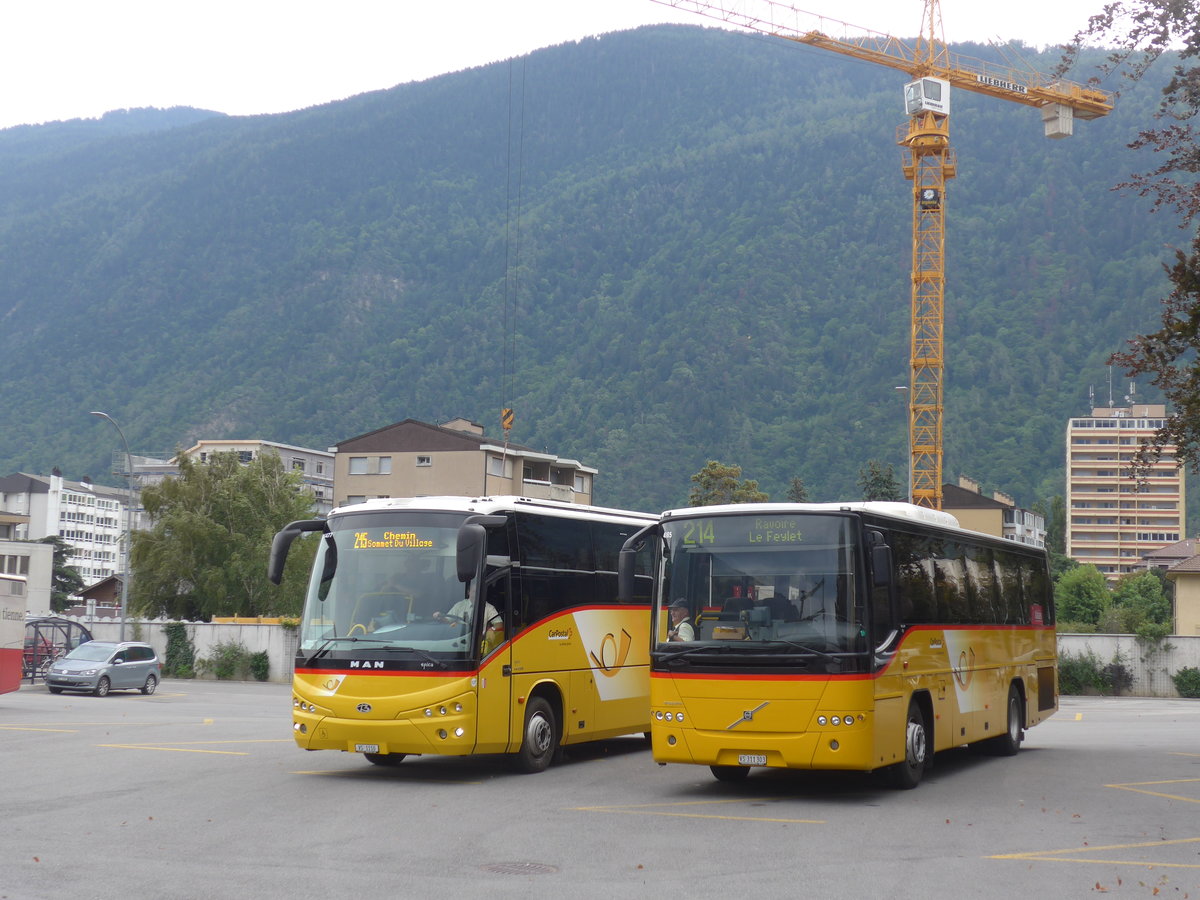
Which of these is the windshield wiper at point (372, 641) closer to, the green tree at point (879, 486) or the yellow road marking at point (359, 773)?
the yellow road marking at point (359, 773)

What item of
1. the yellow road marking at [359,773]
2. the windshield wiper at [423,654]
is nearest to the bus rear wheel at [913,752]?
the yellow road marking at [359,773]

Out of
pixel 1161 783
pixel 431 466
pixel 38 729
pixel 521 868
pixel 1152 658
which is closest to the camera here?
pixel 521 868

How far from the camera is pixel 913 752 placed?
1476 cm

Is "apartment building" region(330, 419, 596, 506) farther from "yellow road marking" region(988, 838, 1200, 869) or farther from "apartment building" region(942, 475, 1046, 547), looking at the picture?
"yellow road marking" region(988, 838, 1200, 869)

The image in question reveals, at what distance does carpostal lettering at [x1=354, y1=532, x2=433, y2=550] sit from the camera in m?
15.7

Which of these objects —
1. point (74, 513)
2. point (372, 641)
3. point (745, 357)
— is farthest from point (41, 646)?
point (74, 513)

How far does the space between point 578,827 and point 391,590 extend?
4.47 metres

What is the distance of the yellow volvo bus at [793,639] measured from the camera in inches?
523

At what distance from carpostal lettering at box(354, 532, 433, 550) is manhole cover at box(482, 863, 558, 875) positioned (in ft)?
19.5

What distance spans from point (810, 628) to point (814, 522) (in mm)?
1064

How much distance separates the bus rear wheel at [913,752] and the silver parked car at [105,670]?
89.9ft

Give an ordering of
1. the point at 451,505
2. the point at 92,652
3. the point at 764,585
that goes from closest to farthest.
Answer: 1. the point at 764,585
2. the point at 451,505
3. the point at 92,652

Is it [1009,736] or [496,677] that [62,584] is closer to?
[1009,736]

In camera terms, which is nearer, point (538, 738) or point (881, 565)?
point (881, 565)
